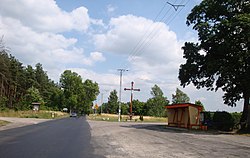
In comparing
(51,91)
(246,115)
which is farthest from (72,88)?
(246,115)

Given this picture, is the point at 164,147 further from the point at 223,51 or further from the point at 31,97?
the point at 31,97

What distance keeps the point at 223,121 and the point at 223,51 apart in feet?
32.4

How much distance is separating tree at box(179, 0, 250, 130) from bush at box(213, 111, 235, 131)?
1.78 metres

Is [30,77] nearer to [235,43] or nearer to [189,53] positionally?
[189,53]

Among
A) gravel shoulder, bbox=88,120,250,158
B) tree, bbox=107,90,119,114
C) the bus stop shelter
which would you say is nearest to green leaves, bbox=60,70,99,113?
tree, bbox=107,90,119,114

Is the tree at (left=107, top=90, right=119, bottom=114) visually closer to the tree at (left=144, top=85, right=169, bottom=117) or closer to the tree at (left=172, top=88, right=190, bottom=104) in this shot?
the tree at (left=144, top=85, right=169, bottom=117)

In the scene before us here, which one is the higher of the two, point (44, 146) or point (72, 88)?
point (72, 88)

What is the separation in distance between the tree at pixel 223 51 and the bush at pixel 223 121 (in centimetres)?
178

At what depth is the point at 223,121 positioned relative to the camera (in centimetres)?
3738

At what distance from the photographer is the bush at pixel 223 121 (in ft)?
120

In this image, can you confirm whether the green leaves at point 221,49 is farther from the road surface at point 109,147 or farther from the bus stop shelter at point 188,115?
the road surface at point 109,147

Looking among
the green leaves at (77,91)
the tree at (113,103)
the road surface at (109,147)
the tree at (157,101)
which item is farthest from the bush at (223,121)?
the tree at (113,103)

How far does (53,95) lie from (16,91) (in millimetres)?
30367

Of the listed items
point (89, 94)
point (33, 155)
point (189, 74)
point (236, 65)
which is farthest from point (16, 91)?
point (33, 155)
